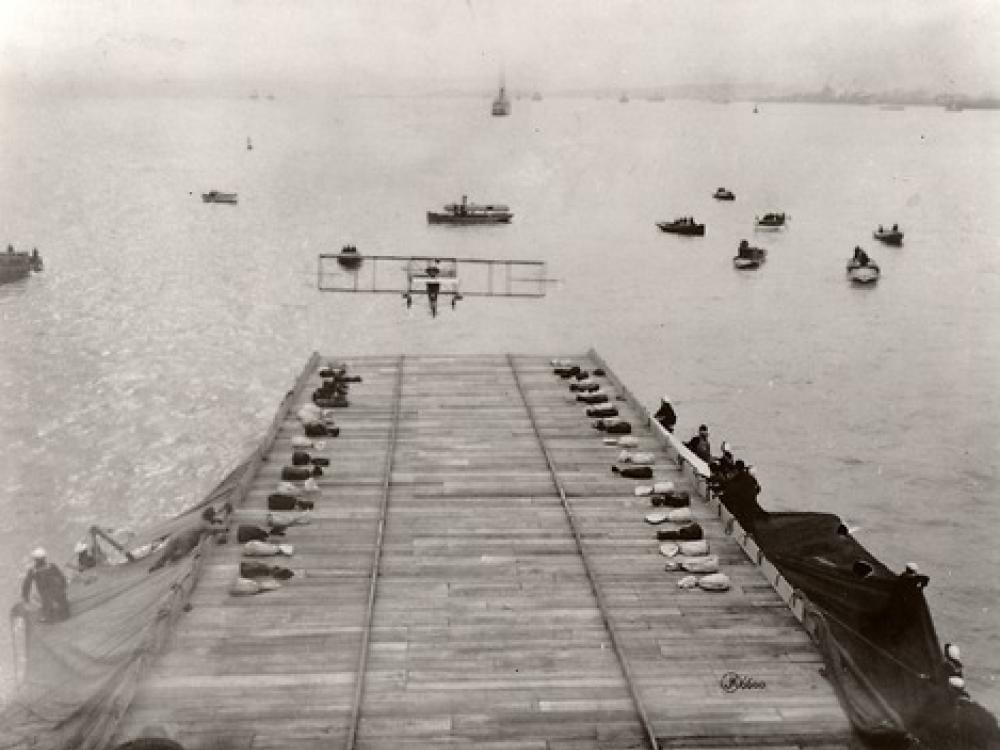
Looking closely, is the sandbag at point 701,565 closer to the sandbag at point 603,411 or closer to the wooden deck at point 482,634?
the wooden deck at point 482,634

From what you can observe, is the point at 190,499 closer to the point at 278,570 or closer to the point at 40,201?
the point at 278,570

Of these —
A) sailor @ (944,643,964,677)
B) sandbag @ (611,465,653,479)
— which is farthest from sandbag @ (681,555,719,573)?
sailor @ (944,643,964,677)

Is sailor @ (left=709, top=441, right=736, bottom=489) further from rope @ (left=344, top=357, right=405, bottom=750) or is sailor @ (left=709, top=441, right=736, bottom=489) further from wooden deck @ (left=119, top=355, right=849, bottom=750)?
rope @ (left=344, top=357, right=405, bottom=750)

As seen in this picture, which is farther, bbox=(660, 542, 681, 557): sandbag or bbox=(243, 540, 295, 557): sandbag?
bbox=(660, 542, 681, 557): sandbag

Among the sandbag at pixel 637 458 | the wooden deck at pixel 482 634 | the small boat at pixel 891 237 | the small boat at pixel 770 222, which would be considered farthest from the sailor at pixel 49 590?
the small boat at pixel 770 222

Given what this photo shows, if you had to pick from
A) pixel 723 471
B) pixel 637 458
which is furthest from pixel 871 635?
pixel 637 458

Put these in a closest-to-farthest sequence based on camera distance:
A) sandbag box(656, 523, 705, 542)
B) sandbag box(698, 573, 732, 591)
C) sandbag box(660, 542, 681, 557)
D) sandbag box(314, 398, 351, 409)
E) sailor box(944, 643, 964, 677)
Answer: sandbag box(698, 573, 732, 591), sailor box(944, 643, 964, 677), sandbag box(660, 542, 681, 557), sandbag box(656, 523, 705, 542), sandbag box(314, 398, 351, 409)
